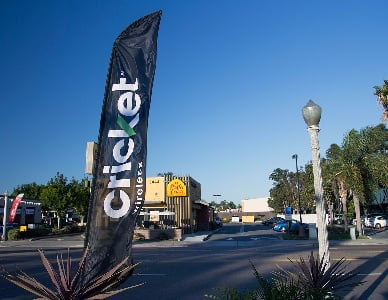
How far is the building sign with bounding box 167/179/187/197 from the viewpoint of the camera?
38.0 meters

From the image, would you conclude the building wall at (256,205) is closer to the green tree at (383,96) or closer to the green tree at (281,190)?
the green tree at (281,190)

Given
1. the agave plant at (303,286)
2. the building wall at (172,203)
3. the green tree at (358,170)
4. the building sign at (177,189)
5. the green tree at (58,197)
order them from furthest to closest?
the green tree at (58,197) < the building wall at (172,203) < the building sign at (177,189) < the green tree at (358,170) < the agave plant at (303,286)

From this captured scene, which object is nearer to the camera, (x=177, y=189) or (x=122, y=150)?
(x=122, y=150)

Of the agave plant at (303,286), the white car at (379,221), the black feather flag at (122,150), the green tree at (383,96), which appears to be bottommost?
the white car at (379,221)

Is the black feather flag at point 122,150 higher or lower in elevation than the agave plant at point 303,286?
higher

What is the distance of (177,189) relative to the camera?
38.2 meters

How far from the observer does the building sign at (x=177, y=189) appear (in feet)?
125

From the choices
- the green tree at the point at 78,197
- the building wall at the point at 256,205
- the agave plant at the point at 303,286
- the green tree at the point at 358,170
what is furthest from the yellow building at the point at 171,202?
the building wall at the point at 256,205

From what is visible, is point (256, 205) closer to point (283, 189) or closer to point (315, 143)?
point (283, 189)

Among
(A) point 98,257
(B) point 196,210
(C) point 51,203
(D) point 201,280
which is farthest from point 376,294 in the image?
(C) point 51,203

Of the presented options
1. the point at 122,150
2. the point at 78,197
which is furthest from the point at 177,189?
the point at 122,150

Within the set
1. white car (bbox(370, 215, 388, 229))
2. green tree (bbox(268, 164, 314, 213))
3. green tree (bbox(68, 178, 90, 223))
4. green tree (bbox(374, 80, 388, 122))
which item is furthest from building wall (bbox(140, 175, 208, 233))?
green tree (bbox(268, 164, 314, 213))

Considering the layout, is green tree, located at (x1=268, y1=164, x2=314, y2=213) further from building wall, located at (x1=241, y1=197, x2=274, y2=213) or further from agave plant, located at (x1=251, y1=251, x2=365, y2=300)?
agave plant, located at (x1=251, y1=251, x2=365, y2=300)

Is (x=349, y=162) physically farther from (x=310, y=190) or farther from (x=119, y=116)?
(x=119, y=116)
